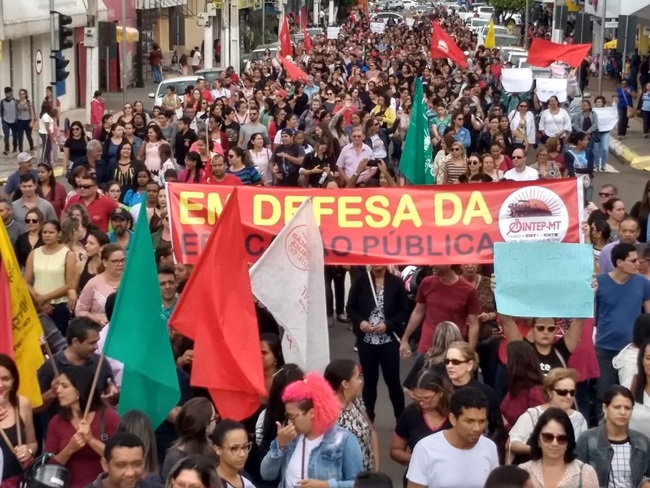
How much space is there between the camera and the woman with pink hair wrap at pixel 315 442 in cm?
668

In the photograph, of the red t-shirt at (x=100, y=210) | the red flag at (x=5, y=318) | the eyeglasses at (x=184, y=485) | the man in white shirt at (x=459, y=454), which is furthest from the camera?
the red t-shirt at (x=100, y=210)

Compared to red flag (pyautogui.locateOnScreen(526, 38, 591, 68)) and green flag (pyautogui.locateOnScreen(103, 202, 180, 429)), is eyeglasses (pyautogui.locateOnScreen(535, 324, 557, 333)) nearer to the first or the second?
green flag (pyautogui.locateOnScreen(103, 202, 180, 429))

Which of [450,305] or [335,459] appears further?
[450,305]

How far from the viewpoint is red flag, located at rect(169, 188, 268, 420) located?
25.4 feet

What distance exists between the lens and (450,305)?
31.0ft

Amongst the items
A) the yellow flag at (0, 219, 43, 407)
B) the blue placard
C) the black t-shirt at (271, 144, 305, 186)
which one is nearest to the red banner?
the blue placard

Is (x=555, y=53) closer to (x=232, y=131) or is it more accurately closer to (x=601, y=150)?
(x=601, y=150)

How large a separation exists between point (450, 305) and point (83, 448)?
335cm

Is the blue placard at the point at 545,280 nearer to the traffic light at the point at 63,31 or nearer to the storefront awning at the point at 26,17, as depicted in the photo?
the traffic light at the point at 63,31

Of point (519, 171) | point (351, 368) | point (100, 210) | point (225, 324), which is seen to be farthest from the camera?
point (519, 171)

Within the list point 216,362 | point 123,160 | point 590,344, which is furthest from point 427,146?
point 216,362

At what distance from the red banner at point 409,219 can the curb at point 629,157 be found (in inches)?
665

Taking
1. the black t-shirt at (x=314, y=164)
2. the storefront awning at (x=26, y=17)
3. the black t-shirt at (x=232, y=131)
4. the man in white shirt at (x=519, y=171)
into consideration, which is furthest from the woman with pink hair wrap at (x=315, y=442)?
the storefront awning at (x=26, y=17)

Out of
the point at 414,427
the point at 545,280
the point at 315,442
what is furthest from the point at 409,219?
the point at 315,442
